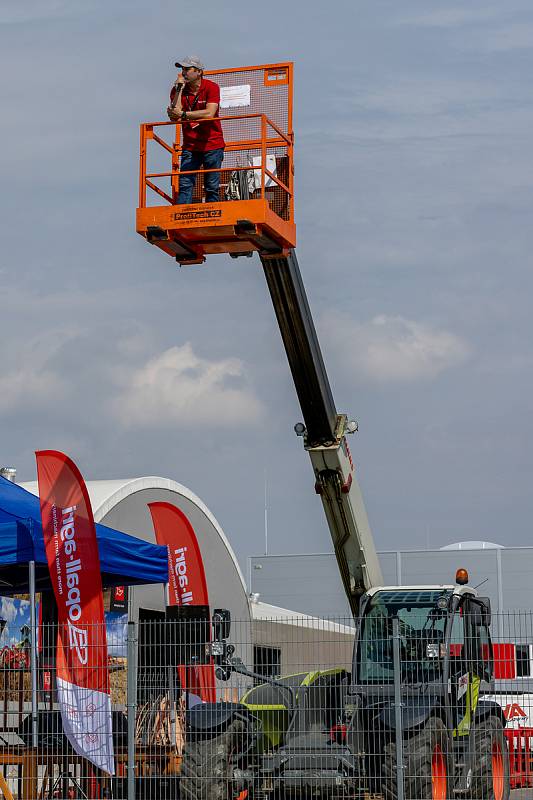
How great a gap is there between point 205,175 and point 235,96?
1279mm

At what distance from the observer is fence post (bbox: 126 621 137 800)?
11.0 m

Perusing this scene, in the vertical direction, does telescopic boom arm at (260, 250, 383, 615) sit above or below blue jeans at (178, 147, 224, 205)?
below

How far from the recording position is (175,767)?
11711mm

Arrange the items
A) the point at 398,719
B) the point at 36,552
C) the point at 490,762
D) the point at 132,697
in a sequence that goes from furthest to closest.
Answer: the point at 36,552 → the point at 490,762 → the point at 132,697 → the point at 398,719

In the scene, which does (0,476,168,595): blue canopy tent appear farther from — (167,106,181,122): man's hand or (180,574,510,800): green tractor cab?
(167,106,181,122): man's hand

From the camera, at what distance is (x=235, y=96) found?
14.1 metres

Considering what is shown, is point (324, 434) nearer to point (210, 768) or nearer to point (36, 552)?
point (36, 552)

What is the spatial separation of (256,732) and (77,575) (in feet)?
7.97

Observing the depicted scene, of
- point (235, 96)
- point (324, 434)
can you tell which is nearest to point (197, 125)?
point (235, 96)

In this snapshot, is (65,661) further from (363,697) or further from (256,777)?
(363,697)

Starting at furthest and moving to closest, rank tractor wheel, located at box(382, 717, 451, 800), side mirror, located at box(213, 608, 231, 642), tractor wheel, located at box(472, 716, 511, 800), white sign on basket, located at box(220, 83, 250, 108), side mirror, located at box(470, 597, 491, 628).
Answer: white sign on basket, located at box(220, 83, 250, 108) < side mirror, located at box(470, 597, 491, 628) < tractor wheel, located at box(472, 716, 511, 800) < side mirror, located at box(213, 608, 231, 642) < tractor wheel, located at box(382, 717, 451, 800)

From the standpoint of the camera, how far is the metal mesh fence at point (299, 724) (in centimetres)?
1142

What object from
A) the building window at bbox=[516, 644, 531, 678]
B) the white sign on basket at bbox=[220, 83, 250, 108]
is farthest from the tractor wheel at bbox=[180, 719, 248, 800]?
the white sign on basket at bbox=[220, 83, 250, 108]

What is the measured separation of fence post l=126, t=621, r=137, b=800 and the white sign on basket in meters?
6.30
